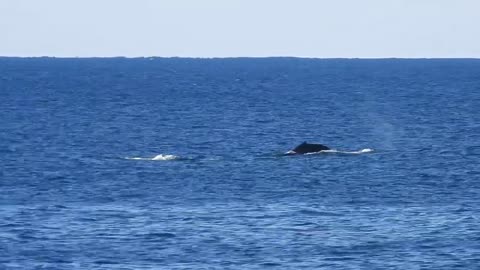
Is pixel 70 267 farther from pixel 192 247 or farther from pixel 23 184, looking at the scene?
pixel 23 184

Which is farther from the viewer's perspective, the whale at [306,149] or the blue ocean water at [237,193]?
the whale at [306,149]

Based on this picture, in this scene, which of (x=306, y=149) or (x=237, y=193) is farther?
(x=306, y=149)

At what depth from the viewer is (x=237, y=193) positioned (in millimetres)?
62125

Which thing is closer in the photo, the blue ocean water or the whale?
the blue ocean water

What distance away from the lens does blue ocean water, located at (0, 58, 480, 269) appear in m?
46.9

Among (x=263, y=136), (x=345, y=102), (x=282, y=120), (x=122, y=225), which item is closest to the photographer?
(x=122, y=225)

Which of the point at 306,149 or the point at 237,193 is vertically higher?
the point at 306,149

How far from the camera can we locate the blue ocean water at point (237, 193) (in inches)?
1845

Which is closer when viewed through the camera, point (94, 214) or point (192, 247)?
point (192, 247)

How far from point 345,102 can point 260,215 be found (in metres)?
99.1

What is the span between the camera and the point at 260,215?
180ft

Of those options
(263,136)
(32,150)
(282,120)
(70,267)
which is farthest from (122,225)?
(282,120)

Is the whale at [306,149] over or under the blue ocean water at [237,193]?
over

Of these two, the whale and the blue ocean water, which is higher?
the whale
